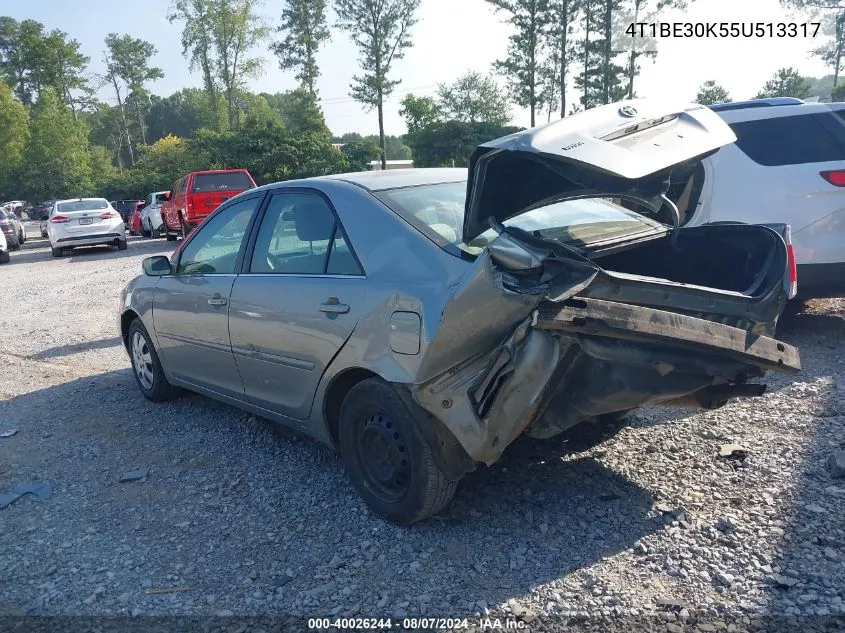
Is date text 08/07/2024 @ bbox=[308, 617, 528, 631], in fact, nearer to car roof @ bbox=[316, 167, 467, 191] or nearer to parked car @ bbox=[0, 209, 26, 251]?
car roof @ bbox=[316, 167, 467, 191]

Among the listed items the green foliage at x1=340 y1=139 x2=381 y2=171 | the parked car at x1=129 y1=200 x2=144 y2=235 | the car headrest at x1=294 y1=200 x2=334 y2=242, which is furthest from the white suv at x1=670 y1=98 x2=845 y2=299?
the green foliage at x1=340 y1=139 x2=381 y2=171

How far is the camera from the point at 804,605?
2.72 metres

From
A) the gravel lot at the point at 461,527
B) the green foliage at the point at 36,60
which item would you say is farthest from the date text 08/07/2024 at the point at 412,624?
the green foliage at the point at 36,60

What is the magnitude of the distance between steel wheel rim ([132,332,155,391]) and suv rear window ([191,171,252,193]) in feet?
43.3

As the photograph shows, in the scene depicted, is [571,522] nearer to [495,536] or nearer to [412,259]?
[495,536]

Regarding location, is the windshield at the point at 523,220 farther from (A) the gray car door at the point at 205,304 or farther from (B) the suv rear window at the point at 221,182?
(B) the suv rear window at the point at 221,182

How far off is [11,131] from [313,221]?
56.0 m

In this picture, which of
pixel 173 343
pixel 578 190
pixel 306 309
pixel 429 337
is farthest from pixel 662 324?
pixel 173 343

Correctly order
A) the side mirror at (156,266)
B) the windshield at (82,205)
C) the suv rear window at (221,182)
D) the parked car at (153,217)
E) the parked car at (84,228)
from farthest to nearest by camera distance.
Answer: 1. the parked car at (153,217)
2. the windshield at (82,205)
3. the parked car at (84,228)
4. the suv rear window at (221,182)
5. the side mirror at (156,266)

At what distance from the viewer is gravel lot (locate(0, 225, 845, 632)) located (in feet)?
9.66

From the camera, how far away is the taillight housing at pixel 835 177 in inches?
220

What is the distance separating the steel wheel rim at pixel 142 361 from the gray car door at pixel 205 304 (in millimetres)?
415

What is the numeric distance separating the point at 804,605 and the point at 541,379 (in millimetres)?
1296

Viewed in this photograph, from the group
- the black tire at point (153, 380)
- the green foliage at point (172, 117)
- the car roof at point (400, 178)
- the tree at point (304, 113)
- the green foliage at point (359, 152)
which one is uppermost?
the green foliage at point (172, 117)
